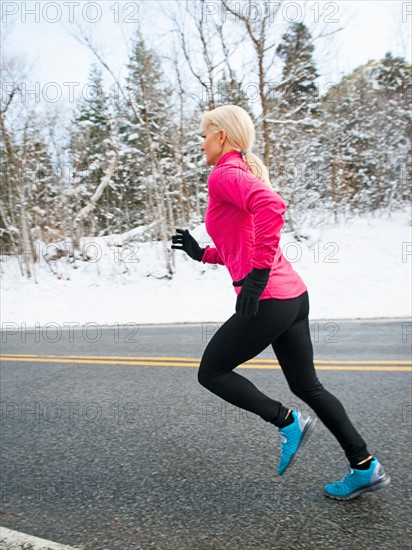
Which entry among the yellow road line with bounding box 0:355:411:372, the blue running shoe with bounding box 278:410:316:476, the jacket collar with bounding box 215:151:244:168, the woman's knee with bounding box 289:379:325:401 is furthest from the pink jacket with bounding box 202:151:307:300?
the yellow road line with bounding box 0:355:411:372

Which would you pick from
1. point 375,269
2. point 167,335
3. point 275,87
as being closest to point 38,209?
point 275,87

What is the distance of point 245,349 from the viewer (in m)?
2.05

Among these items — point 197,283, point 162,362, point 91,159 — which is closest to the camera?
point 162,362

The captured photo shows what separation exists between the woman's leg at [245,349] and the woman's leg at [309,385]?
0.40 feet

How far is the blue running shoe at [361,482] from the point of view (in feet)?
6.96

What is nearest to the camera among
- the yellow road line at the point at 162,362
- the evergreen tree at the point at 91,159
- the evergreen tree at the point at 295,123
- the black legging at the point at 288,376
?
the black legging at the point at 288,376

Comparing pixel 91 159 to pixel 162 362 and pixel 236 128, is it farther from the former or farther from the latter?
pixel 236 128

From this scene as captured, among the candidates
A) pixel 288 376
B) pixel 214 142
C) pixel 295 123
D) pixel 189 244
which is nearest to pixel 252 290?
pixel 288 376

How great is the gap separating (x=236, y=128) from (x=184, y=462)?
198cm

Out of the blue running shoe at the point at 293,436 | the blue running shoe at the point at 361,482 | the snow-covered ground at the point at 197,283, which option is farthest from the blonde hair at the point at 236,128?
the snow-covered ground at the point at 197,283

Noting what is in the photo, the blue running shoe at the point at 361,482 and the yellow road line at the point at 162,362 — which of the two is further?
the yellow road line at the point at 162,362

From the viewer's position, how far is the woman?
1878mm

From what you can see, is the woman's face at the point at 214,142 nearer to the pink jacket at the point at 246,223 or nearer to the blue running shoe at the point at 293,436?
the pink jacket at the point at 246,223

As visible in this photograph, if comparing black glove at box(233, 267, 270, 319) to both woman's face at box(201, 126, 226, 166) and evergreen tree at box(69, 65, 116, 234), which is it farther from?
evergreen tree at box(69, 65, 116, 234)
